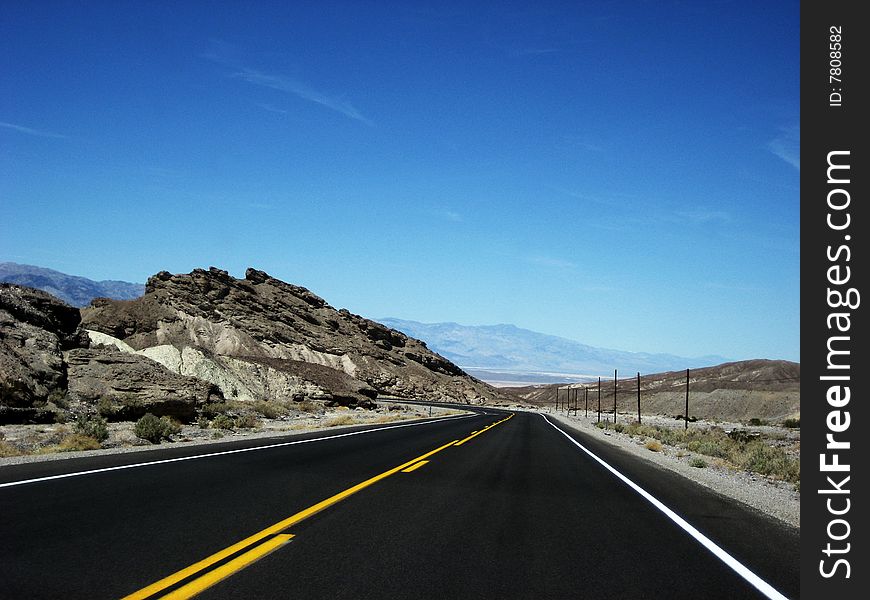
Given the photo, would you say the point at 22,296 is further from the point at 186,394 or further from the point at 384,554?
the point at 384,554

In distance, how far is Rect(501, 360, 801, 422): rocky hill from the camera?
3647 inches

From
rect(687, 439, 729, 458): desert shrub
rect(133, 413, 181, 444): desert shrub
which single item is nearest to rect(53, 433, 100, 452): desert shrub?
rect(133, 413, 181, 444): desert shrub

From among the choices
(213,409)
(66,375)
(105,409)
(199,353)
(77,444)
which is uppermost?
(199,353)

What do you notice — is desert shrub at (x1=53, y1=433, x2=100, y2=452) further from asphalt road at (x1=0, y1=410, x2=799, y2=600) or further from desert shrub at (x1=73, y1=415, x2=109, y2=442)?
asphalt road at (x1=0, y1=410, x2=799, y2=600)

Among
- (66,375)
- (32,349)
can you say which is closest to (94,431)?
(66,375)

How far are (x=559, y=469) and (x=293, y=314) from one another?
102 metres

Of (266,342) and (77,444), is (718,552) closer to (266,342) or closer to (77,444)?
(77,444)

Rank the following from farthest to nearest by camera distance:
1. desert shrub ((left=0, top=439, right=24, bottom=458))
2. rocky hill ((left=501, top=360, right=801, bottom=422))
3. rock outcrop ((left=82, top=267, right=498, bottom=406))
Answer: rocky hill ((left=501, top=360, right=801, bottom=422)), rock outcrop ((left=82, top=267, right=498, bottom=406)), desert shrub ((left=0, top=439, right=24, bottom=458))

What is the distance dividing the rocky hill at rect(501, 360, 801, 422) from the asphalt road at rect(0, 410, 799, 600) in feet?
259

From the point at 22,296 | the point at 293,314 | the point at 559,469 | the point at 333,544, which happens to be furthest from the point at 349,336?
the point at 333,544

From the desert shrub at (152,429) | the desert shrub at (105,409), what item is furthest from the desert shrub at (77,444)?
the desert shrub at (105,409)

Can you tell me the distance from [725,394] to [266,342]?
71.6 meters

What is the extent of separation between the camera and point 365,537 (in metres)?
6.86

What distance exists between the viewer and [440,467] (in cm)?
1462
